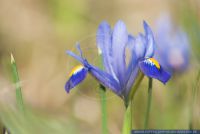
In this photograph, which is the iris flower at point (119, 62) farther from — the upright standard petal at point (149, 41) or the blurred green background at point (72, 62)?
the blurred green background at point (72, 62)

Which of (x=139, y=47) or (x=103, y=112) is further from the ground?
(x=139, y=47)

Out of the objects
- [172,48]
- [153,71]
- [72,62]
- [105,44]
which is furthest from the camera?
[72,62]

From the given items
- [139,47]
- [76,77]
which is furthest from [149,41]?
[76,77]

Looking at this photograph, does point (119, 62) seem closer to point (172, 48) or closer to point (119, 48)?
point (119, 48)

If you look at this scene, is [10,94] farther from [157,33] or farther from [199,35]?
[157,33]

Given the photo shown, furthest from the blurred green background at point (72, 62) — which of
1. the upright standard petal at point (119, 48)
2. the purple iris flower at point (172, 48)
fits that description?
the upright standard petal at point (119, 48)

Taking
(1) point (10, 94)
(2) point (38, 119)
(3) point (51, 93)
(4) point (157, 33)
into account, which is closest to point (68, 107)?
(3) point (51, 93)
